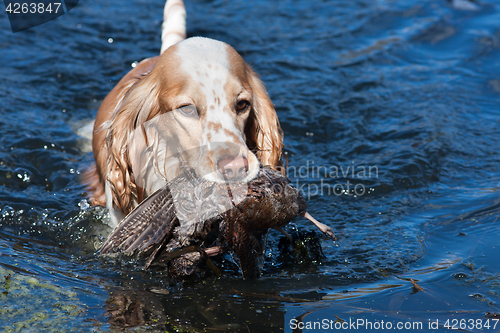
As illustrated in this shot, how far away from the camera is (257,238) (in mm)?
2719

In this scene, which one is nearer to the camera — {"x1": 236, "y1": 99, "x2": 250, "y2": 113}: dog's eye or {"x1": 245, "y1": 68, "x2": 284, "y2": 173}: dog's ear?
{"x1": 236, "y1": 99, "x2": 250, "y2": 113}: dog's eye

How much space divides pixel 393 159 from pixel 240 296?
256 centimetres

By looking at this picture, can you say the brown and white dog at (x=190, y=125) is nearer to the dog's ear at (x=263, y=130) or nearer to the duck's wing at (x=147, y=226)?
the dog's ear at (x=263, y=130)

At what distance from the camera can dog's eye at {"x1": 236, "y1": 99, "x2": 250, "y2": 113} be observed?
10.1 ft

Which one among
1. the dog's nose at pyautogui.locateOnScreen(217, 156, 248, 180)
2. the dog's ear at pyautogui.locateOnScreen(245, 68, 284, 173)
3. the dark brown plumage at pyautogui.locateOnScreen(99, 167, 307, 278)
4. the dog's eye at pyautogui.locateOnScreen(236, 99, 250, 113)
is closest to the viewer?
the dark brown plumage at pyautogui.locateOnScreen(99, 167, 307, 278)

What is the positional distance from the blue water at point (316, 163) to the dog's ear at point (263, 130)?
58 centimetres

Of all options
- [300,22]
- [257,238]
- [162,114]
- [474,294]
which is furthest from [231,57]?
[300,22]

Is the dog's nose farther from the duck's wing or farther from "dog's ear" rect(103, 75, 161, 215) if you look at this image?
"dog's ear" rect(103, 75, 161, 215)

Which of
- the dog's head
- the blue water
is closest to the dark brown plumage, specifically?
the dog's head

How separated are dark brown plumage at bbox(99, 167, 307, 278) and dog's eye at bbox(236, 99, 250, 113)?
1.64 feet

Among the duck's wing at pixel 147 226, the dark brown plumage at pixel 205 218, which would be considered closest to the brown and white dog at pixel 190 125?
the dark brown plumage at pixel 205 218

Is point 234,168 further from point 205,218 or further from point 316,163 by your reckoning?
point 316,163

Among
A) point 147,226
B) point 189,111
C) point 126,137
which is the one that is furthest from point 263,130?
point 147,226

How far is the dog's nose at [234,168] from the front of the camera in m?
2.57
